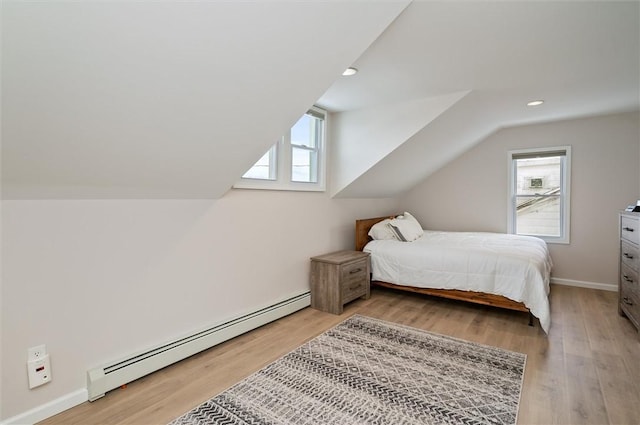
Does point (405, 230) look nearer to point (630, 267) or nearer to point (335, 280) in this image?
point (335, 280)

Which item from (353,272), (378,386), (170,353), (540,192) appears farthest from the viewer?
(540,192)

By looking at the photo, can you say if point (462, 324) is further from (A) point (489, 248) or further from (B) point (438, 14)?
(B) point (438, 14)

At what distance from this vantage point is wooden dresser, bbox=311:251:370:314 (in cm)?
330

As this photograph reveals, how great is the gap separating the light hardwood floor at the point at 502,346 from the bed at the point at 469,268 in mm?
211

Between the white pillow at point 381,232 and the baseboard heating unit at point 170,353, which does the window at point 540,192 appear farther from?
the baseboard heating unit at point 170,353

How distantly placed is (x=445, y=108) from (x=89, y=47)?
112 inches

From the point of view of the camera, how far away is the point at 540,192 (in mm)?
4625

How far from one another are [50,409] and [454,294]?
3.30 metres

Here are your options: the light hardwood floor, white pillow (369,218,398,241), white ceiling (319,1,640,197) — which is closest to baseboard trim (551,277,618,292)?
the light hardwood floor

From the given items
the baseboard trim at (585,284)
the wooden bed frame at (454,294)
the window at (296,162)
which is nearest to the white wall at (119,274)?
the window at (296,162)

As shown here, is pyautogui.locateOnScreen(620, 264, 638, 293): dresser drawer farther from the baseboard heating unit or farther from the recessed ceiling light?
Answer: the baseboard heating unit

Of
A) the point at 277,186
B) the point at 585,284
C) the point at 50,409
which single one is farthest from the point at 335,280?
the point at 585,284

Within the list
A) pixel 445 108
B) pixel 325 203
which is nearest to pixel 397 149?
pixel 445 108

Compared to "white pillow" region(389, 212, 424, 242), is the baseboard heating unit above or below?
below
